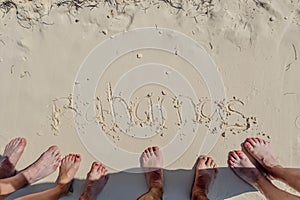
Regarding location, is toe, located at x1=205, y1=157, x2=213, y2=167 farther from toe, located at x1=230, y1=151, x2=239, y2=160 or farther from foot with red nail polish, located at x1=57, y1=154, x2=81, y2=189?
foot with red nail polish, located at x1=57, y1=154, x2=81, y2=189

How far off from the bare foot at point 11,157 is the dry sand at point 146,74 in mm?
49

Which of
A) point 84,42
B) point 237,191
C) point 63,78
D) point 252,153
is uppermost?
point 84,42

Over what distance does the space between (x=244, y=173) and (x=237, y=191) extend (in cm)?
12

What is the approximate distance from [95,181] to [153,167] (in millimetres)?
366

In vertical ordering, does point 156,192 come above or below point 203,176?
below

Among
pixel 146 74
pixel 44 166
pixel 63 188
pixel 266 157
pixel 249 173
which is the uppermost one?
pixel 146 74

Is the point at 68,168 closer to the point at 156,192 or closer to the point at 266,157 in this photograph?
the point at 156,192

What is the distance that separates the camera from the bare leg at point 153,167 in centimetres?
330

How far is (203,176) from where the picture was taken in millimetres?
3318

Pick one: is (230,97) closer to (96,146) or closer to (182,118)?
(182,118)

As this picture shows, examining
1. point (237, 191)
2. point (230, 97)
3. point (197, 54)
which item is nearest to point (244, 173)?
point (237, 191)

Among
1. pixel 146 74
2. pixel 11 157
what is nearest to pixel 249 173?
pixel 146 74

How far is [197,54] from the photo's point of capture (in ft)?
11.2

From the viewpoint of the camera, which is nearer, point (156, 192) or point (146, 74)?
point (156, 192)
